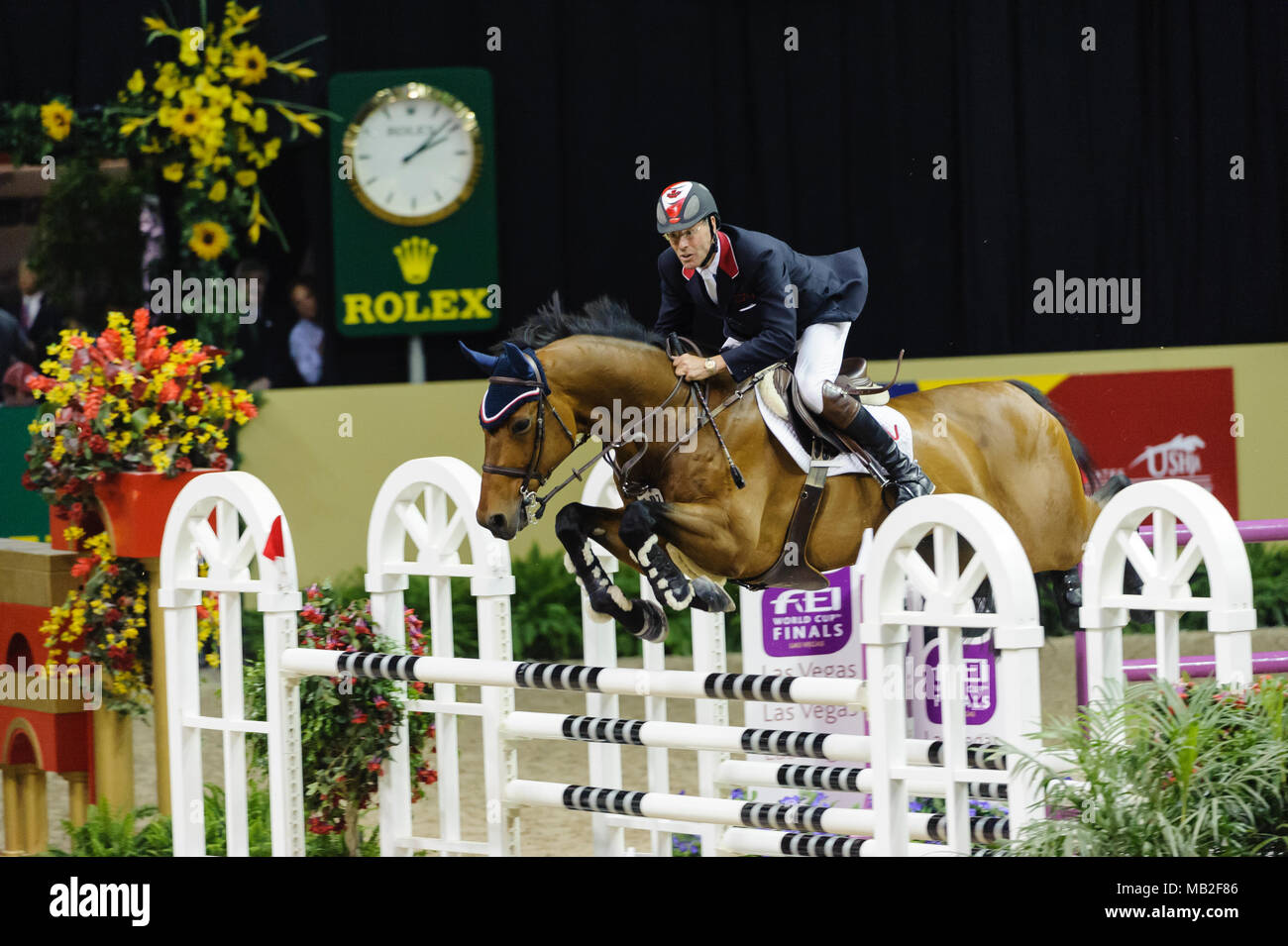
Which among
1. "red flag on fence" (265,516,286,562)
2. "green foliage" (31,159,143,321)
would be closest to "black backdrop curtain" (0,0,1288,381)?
"green foliage" (31,159,143,321)

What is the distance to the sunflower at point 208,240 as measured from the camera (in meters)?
8.80

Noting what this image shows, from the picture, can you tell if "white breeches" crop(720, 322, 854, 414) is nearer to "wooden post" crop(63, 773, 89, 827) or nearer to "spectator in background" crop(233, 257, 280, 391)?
"wooden post" crop(63, 773, 89, 827)

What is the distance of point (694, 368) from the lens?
4.54 m

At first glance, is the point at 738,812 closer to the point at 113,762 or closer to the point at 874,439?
the point at 874,439

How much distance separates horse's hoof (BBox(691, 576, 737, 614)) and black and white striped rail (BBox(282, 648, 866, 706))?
0.38 meters

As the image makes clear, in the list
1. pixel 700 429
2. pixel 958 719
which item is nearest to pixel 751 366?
pixel 700 429

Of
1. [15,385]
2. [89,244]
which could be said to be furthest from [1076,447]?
[15,385]

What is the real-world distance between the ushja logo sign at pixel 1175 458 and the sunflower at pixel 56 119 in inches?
227

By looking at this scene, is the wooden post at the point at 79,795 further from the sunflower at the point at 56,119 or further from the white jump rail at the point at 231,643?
the sunflower at the point at 56,119

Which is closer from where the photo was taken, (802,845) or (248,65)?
(802,845)

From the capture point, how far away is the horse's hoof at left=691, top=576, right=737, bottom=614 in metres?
4.35

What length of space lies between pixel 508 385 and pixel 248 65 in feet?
17.2

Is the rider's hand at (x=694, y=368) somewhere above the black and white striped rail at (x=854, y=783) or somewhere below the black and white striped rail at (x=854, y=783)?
above

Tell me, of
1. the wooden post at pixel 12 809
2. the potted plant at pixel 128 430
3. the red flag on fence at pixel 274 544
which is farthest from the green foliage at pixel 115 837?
the red flag on fence at pixel 274 544
